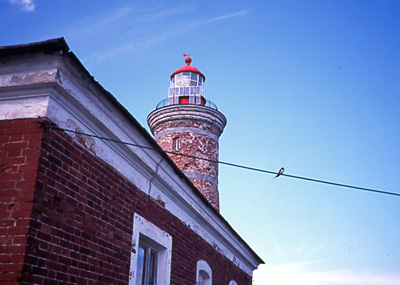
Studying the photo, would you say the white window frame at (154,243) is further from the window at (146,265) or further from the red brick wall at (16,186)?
the red brick wall at (16,186)

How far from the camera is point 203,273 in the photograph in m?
9.42

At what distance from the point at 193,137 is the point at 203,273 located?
9.55 meters

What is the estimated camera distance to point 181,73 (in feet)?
71.9

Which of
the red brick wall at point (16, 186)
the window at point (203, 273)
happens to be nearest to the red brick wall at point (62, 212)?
the red brick wall at point (16, 186)

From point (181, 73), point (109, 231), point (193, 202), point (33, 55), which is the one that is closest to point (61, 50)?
point (33, 55)

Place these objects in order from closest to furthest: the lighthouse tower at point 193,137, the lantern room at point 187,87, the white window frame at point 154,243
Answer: the white window frame at point 154,243, the lighthouse tower at point 193,137, the lantern room at point 187,87

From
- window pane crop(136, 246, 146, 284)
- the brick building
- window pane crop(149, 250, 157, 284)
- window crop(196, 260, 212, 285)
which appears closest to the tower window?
window crop(196, 260, 212, 285)

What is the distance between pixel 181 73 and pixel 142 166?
16031mm

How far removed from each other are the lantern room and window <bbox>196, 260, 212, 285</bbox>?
1209 cm

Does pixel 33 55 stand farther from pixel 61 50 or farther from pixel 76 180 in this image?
pixel 76 180

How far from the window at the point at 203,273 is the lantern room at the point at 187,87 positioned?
12.1 metres

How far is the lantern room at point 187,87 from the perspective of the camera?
21.1 metres

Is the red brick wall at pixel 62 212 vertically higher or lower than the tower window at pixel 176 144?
lower

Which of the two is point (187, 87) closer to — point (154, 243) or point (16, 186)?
point (154, 243)
